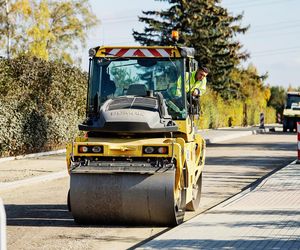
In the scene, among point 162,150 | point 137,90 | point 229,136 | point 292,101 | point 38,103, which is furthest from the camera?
point 292,101

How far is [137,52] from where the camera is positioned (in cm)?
1162

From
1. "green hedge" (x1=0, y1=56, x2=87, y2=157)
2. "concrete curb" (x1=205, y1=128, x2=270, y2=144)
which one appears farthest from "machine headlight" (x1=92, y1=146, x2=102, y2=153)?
"concrete curb" (x1=205, y1=128, x2=270, y2=144)

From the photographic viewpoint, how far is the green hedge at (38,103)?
2256cm

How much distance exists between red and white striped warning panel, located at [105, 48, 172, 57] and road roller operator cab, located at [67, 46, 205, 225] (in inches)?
0.6

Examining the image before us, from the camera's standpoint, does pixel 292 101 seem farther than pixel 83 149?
Yes

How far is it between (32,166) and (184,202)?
1001 centimetres

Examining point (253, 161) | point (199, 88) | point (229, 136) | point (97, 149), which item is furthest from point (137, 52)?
point (229, 136)

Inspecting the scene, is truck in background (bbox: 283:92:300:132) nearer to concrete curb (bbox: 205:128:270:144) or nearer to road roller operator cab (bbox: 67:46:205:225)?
concrete curb (bbox: 205:128:270:144)

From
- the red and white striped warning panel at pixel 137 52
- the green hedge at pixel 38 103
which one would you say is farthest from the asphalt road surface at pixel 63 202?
the red and white striped warning panel at pixel 137 52

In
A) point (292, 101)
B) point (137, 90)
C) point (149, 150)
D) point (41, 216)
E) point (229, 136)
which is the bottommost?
point (41, 216)

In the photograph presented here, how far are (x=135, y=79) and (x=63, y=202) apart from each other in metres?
3.05

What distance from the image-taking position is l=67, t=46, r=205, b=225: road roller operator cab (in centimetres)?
1025

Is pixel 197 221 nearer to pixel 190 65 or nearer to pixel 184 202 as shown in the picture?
pixel 184 202

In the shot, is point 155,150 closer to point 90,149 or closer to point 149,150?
point 149,150
